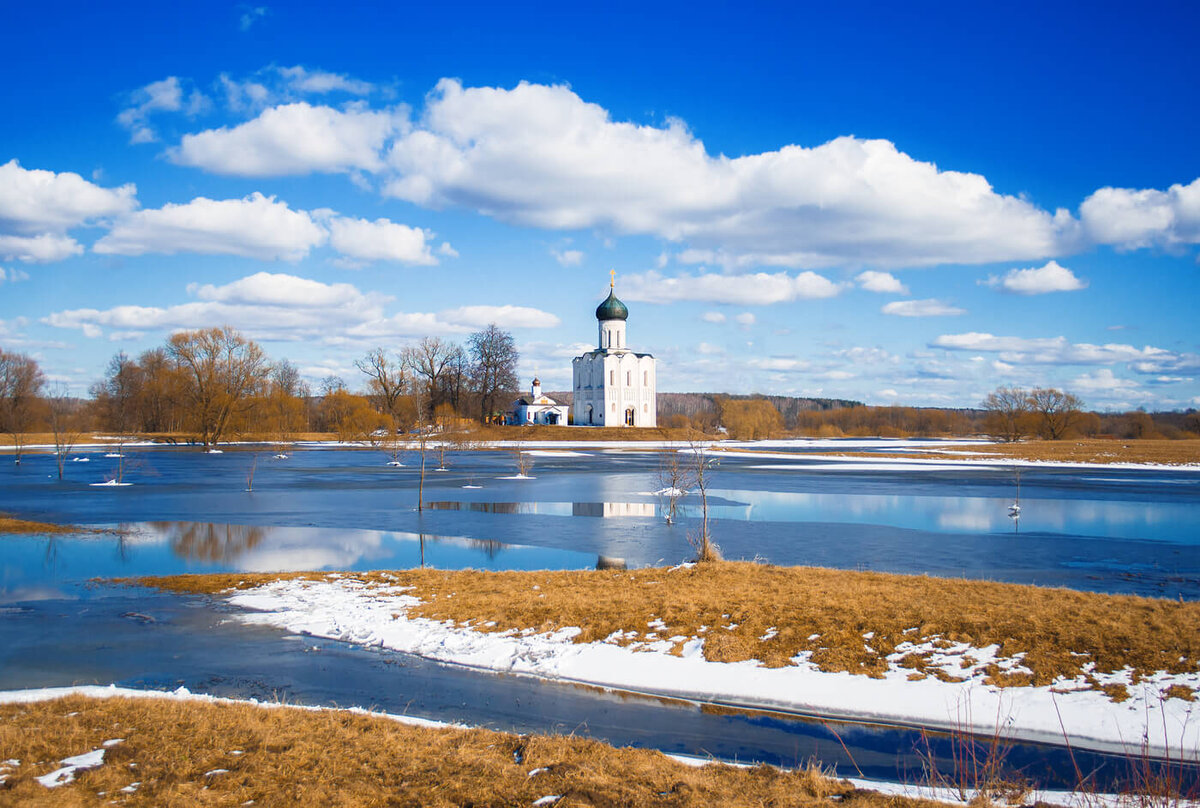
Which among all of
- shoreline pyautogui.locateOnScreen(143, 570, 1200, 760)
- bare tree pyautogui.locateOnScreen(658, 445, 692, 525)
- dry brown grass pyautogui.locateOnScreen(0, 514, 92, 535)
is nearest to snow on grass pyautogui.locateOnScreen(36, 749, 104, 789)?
Result: shoreline pyautogui.locateOnScreen(143, 570, 1200, 760)

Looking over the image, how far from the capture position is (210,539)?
18719 millimetres

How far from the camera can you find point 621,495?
94.4ft

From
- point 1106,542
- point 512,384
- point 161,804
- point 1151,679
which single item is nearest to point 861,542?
point 1106,542

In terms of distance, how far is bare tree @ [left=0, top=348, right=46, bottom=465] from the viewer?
8306 cm

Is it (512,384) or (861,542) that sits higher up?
(512,384)

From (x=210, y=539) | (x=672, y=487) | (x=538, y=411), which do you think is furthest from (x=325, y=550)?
(x=538, y=411)

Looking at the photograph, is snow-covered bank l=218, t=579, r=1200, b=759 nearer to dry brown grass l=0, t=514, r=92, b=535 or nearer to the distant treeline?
dry brown grass l=0, t=514, r=92, b=535

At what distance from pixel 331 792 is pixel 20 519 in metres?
20.7

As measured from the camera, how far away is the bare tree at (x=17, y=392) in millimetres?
83062

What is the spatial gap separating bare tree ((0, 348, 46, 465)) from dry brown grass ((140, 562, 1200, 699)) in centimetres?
8686

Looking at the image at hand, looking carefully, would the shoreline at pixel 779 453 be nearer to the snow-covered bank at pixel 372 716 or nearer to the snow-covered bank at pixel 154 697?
the snow-covered bank at pixel 154 697

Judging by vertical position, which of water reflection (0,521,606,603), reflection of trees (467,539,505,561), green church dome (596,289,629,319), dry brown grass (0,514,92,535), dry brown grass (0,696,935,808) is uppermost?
green church dome (596,289,629,319)

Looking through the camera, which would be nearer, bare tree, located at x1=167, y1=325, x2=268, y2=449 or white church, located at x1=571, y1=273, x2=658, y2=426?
bare tree, located at x1=167, y1=325, x2=268, y2=449

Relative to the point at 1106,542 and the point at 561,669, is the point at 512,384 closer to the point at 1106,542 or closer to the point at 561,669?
the point at 1106,542
